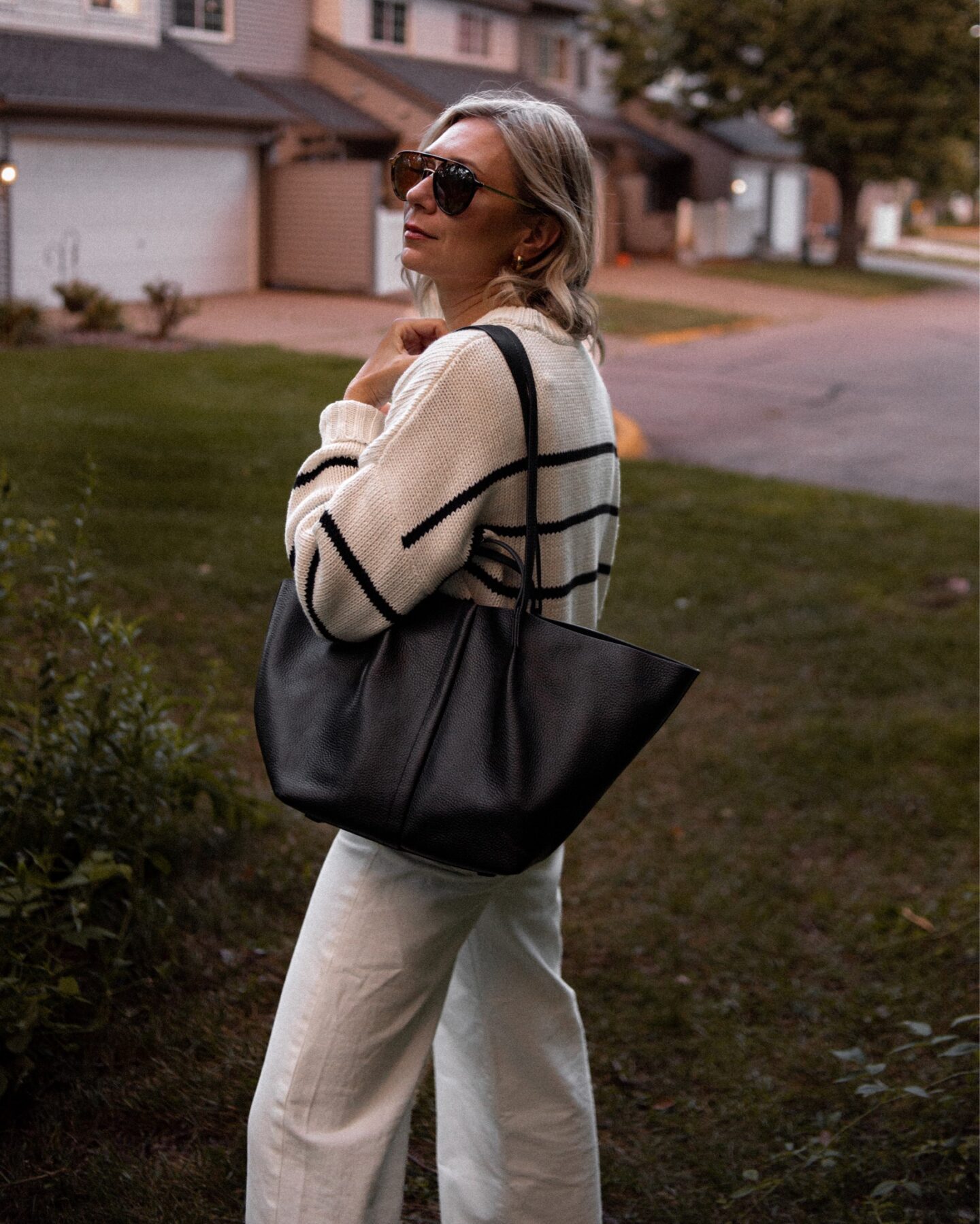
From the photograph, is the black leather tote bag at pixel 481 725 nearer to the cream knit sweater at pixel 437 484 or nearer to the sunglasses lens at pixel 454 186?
the cream knit sweater at pixel 437 484

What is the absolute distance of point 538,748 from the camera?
5.68 ft

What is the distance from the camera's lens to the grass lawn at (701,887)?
2.81 m

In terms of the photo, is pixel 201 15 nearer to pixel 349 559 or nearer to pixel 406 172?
pixel 406 172

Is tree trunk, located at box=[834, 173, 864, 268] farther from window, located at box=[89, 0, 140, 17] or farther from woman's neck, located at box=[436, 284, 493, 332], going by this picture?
woman's neck, located at box=[436, 284, 493, 332]

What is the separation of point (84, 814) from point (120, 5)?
671cm

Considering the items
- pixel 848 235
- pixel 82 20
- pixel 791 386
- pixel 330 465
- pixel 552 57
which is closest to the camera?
pixel 330 465

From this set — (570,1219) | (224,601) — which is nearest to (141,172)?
(224,601)

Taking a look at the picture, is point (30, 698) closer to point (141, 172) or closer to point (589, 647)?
point (589, 647)

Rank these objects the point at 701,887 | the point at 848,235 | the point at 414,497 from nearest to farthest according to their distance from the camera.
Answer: the point at 414,497, the point at 701,887, the point at 848,235

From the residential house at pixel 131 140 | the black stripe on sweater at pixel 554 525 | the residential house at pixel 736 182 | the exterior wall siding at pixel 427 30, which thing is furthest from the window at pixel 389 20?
the black stripe on sweater at pixel 554 525

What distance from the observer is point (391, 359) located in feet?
6.55

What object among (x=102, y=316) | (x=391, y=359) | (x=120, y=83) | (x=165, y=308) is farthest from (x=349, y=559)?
(x=165, y=308)

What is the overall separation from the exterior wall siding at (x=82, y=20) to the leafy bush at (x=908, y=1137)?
136 inches

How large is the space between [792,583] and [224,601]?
2826 millimetres
